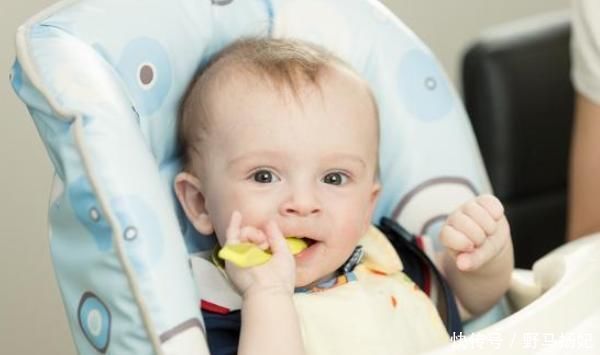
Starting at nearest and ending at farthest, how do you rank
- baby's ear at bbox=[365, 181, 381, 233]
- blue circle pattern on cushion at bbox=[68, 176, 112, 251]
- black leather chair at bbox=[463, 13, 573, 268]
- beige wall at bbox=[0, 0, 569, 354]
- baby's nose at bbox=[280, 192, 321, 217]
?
blue circle pattern on cushion at bbox=[68, 176, 112, 251] → baby's nose at bbox=[280, 192, 321, 217] → baby's ear at bbox=[365, 181, 381, 233] → beige wall at bbox=[0, 0, 569, 354] → black leather chair at bbox=[463, 13, 573, 268]

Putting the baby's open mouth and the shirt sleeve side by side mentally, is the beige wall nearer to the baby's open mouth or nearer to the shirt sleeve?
the baby's open mouth

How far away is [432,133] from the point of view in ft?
3.78

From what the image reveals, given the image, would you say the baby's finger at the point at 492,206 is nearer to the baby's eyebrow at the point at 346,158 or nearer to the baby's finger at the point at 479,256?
the baby's finger at the point at 479,256

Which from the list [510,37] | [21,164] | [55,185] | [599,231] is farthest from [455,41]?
[55,185]

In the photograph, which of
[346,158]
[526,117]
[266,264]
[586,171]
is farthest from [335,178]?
[526,117]

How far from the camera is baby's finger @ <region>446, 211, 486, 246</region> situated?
1.02 meters

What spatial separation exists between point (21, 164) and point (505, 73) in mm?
812

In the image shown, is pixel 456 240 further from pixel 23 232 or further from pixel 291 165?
pixel 23 232

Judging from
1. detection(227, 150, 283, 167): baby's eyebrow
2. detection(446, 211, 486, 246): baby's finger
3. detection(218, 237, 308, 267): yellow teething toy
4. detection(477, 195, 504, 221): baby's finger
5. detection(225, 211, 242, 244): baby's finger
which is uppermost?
detection(227, 150, 283, 167): baby's eyebrow

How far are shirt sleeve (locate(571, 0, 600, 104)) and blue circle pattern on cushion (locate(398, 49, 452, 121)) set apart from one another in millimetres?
217

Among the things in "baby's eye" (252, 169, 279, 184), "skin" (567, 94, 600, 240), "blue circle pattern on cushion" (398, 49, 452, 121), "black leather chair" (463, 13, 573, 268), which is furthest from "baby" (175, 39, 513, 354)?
"black leather chair" (463, 13, 573, 268)

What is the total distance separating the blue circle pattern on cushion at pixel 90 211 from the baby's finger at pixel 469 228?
0.37 m

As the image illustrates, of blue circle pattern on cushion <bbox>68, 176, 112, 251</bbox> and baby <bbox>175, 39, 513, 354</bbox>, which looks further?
baby <bbox>175, 39, 513, 354</bbox>

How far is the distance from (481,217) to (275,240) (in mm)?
231
